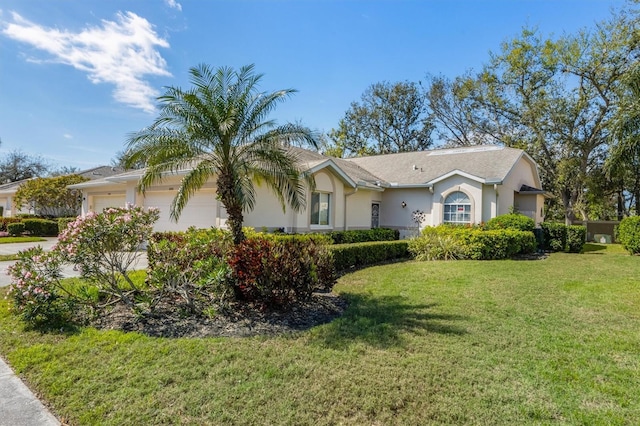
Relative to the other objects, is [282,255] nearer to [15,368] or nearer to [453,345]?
[453,345]

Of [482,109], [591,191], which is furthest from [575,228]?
[482,109]

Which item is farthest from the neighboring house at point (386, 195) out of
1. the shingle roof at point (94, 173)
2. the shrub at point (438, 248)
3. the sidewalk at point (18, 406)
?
the shingle roof at point (94, 173)

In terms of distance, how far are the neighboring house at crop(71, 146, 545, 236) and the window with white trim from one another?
5 centimetres

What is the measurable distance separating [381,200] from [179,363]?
19.0 meters

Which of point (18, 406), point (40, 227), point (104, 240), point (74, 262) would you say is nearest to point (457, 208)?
point (104, 240)

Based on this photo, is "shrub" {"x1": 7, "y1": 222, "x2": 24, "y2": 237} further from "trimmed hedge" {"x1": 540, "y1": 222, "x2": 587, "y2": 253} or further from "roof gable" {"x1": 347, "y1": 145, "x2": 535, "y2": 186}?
"trimmed hedge" {"x1": 540, "y1": 222, "x2": 587, "y2": 253}

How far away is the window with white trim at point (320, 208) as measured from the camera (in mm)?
16516

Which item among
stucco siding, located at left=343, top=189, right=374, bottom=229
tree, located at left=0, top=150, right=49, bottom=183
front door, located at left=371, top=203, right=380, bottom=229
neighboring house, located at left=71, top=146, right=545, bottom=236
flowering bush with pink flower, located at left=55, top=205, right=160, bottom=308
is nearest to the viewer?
flowering bush with pink flower, located at left=55, top=205, right=160, bottom=308

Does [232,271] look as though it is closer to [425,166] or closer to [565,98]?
[425,166]

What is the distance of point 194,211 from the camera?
1582 centimetres

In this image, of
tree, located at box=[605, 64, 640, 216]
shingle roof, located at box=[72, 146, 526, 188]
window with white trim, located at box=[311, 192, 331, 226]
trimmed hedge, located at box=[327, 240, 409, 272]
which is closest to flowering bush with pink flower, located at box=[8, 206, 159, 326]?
trimmed hedge, located at box=[327, 240, 409, 272]

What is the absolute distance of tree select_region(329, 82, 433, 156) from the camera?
131 feet

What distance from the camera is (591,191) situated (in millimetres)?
28500

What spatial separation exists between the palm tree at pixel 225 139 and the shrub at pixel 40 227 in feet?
63.1
